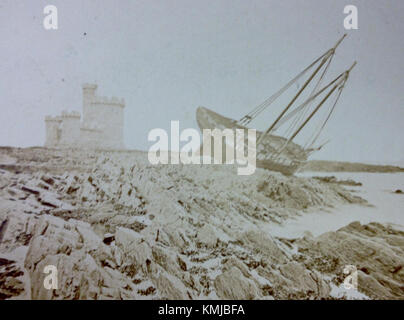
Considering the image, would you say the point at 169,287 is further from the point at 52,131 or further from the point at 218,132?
the point at 52,131

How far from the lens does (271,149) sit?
3746mm

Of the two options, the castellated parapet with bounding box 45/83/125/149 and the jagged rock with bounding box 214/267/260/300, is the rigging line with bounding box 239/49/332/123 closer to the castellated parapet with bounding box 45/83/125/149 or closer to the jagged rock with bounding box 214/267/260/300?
the castellated parapet with bounding box 45/83/125/149

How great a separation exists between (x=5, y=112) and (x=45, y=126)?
50cm

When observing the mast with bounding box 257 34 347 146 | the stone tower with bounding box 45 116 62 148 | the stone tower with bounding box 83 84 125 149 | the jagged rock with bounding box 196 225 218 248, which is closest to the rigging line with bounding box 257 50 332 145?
the mast with bounding box 257 34 347 146

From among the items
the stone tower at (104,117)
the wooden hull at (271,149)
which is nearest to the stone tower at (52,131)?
the stone tower at (104,117)

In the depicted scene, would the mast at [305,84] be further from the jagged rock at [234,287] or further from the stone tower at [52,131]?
the stone tower at [52,131]

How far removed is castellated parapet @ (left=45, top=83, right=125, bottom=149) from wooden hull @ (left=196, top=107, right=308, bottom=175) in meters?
1.00

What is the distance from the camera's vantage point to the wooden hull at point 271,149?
367cm

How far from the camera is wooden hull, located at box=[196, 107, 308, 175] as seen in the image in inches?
145

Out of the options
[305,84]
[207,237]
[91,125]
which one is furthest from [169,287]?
[305,84]

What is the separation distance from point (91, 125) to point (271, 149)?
2.23 meters

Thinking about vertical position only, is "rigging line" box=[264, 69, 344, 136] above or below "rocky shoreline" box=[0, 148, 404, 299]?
above

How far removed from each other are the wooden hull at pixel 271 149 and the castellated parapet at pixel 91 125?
100cm
